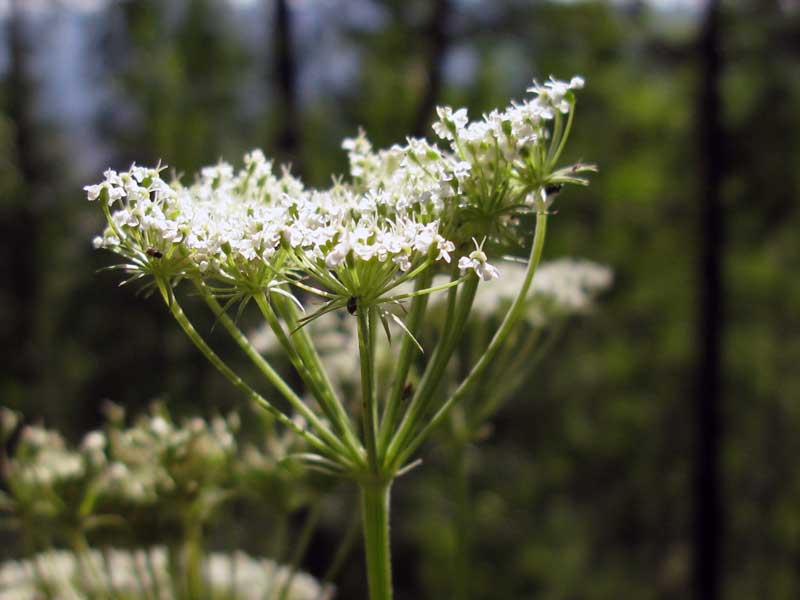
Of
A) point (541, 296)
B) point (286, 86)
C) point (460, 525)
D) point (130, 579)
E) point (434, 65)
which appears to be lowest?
point (130, 579)

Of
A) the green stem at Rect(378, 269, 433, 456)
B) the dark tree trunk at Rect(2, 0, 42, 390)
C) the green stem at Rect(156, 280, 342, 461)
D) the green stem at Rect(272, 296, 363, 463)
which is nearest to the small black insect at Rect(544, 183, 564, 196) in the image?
the green stem at Rect(378, 269, 433, 456)

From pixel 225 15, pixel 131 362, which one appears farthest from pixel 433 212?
pixel 225 15

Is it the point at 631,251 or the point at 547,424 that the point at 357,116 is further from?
the point at 547,424

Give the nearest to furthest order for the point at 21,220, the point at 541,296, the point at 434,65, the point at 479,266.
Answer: the point at 479,266, the point at 541,296, the point at 434,65, the point at 21,220

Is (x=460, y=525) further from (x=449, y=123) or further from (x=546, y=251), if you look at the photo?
(x=546, y=251)

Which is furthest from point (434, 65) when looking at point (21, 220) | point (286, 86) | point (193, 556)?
point (21, 220)

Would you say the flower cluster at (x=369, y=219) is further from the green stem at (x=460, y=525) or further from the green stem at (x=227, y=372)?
the green stem at (x=460, y=525)
